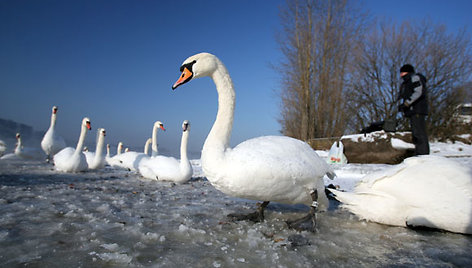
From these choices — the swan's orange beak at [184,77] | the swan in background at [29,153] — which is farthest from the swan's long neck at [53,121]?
the swan's orange beak at [184,77]

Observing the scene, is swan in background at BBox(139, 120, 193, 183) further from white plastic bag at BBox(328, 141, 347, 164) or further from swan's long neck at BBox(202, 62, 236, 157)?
white plastic bag at BBox(328, 141, 347, 164)

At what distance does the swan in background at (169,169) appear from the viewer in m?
5.30

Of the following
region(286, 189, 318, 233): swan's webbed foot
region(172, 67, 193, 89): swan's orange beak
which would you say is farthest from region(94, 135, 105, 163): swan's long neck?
region(286, 189, 318, 233): swan's webbed foot

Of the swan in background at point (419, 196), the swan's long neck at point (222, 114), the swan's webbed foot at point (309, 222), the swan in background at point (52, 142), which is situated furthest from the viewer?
the swan in background at point (52, 142)

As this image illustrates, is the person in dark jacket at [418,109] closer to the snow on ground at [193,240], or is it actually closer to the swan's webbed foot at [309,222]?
the snow on ground at [193,240]

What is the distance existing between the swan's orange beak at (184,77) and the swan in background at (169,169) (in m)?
3.07

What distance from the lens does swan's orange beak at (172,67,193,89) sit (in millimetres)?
2549

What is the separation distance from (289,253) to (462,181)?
58.7 inches

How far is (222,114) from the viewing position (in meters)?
2.50

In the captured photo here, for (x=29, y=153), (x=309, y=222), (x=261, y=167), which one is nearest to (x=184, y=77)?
(x=261, y=167)

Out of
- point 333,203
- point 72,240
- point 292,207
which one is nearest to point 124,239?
point 72,240

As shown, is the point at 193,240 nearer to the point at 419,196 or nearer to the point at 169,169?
the point at 419,196

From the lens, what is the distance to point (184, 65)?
258 cm

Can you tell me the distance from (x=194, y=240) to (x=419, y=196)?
180cm
